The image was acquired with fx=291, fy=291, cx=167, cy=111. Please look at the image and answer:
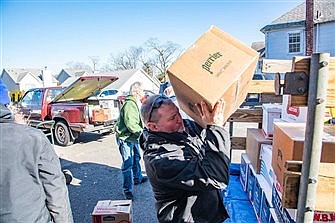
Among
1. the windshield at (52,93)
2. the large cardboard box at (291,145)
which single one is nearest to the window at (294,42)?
the windshield at (52,93)

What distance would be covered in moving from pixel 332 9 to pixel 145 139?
23188 mm

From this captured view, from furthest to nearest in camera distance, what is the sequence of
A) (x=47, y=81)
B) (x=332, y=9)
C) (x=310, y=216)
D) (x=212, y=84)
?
1. (x=47, y=81)
2. (x=332, y=9)
3. (x=212, y=84)
4. (x=310, y=216)

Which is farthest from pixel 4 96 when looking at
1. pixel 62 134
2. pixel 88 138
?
pixel 88 138

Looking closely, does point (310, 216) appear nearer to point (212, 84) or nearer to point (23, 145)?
point (212, 84)

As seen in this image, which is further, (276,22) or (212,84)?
(276,22)

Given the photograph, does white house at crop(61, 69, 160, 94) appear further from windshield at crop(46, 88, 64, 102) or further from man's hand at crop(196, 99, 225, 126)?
man's hand at crop(196, 99, 225, 126)

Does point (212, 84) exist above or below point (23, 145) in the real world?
above

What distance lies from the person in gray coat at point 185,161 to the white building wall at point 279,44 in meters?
22.2

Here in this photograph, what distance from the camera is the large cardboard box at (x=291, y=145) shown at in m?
1.10

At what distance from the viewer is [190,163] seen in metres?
1.42

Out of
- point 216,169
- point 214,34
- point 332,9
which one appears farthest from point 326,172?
point 332,9

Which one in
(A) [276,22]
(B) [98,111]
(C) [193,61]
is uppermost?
(A) [276,22]

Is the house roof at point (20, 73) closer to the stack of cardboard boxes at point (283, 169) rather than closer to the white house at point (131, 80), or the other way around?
the white house at point (131, 80)

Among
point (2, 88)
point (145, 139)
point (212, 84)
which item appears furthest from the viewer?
point (2, 88)
